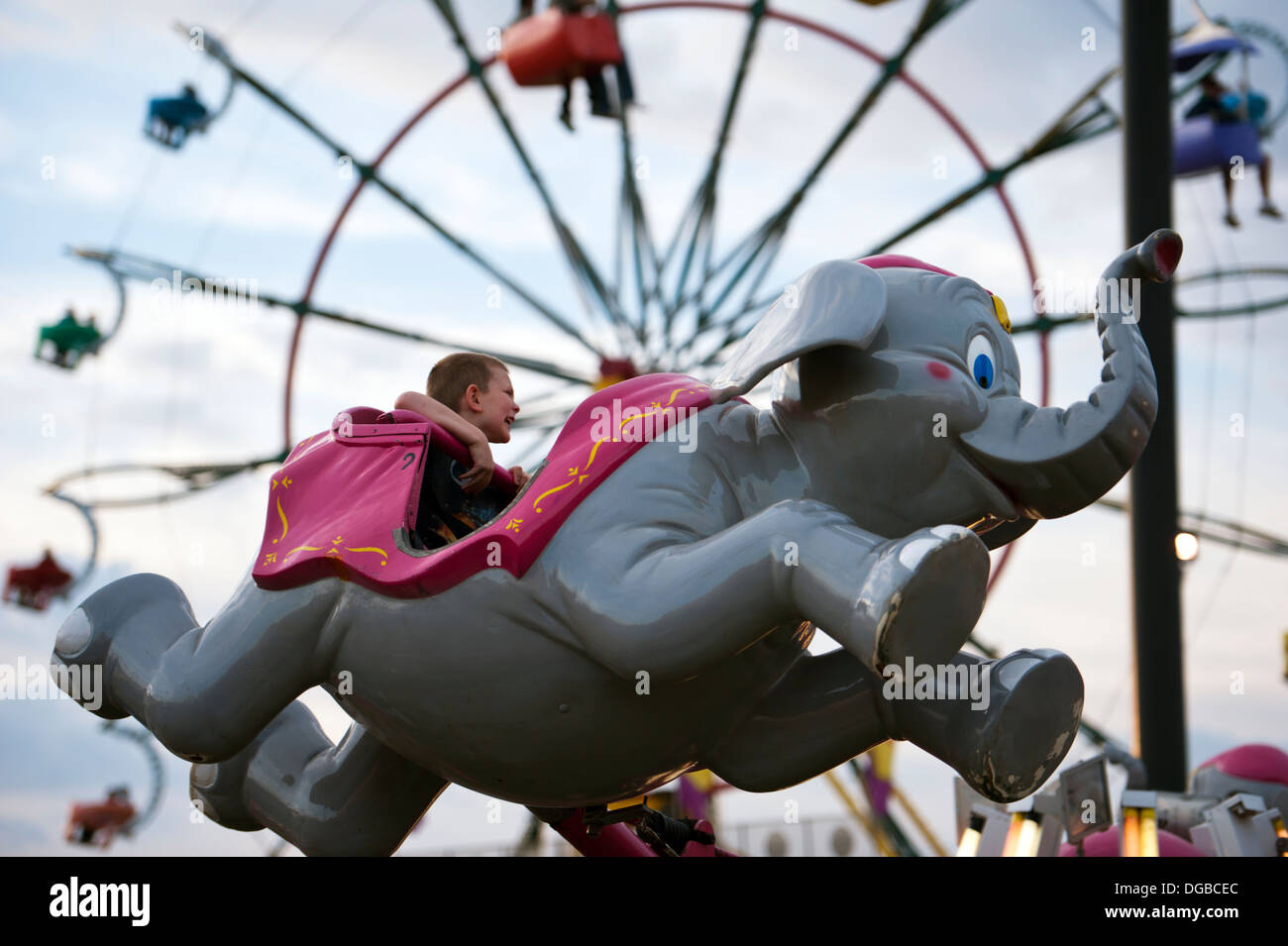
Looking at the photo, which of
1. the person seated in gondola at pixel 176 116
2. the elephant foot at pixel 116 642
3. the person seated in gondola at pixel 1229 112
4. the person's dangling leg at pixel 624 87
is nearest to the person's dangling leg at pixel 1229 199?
the person seated in gondola at pixel 1229 112

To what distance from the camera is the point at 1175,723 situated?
12.9ft

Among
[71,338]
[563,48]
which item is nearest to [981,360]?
[563,48]

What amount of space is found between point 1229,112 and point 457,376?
5953 mm

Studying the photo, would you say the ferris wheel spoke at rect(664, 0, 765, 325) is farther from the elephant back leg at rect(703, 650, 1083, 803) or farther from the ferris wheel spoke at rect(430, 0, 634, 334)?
the elephant back leg at rect(703, 650, 1083, 803)

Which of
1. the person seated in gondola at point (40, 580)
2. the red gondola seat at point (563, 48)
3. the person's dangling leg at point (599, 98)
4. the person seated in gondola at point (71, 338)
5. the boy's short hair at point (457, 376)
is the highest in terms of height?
the red gondola seat at point (563, 48)

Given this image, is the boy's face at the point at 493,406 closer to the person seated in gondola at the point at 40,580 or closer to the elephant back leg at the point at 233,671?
the elephant back leg at the point at 233,671

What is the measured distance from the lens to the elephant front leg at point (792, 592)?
1.58 m

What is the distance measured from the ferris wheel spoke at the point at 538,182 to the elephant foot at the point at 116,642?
509 centimetres

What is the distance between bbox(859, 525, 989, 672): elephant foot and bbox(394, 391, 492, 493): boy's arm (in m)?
0.69

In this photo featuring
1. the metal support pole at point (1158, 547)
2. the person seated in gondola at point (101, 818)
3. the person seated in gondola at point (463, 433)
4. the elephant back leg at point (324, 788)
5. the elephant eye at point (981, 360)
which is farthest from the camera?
the person seated in gondola at point (101, 818)

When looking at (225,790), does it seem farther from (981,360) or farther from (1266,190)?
(1266,190)

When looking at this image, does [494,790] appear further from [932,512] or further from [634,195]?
[634,195]
